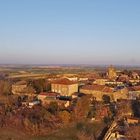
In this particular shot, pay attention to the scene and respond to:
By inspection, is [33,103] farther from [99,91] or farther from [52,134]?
[52,134]

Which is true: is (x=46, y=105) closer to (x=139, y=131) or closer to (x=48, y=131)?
(x=48, y=131)

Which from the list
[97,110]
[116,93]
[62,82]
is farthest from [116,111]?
[62,82]

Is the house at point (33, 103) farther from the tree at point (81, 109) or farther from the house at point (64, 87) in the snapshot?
the house at point (64, 87)

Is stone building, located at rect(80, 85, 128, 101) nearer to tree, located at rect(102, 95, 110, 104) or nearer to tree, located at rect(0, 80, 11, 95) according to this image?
tree, located at rect(102, 95, 110, 104)

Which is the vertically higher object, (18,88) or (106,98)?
(18,88)

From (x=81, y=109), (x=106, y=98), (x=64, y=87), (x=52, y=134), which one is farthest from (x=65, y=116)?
(x=64, y=87)

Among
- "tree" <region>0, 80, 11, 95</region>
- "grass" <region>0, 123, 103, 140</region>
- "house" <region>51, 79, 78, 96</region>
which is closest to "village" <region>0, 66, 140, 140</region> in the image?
"house" <region>51, 79, 78, 96</region>

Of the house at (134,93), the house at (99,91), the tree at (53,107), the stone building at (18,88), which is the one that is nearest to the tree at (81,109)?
the tree at (53,107)

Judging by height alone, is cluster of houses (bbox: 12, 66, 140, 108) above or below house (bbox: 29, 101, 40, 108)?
above
